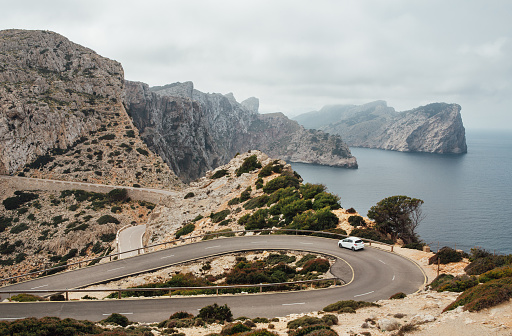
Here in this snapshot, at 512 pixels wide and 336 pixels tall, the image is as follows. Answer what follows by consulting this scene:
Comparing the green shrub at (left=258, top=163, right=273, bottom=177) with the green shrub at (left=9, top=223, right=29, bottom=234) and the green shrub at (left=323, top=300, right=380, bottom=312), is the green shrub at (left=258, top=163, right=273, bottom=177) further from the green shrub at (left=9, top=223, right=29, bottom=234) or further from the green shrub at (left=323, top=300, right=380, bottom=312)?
the green shrub at (left=9, top=223, right=29, bottom=234)

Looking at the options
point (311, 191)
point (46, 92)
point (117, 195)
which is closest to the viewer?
point (311, 191)

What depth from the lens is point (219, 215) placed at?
4266 cm

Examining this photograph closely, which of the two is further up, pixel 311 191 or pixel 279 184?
pixel 279 184

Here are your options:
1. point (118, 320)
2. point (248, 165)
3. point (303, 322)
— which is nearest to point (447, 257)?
point (303, 322)

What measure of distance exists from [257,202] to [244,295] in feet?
79.8

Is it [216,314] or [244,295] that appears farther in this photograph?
[244,295]

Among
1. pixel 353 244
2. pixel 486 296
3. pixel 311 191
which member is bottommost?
pixel 353 244

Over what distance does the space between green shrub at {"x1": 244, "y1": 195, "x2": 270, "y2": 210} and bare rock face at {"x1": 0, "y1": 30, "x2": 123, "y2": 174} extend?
57129 mm

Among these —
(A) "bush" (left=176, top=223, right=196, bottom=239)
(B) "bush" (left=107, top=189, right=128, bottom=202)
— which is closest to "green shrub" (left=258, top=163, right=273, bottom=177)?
(A) "bush" (left=176, top=223, right=196, bottom=239)

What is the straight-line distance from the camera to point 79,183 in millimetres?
67812

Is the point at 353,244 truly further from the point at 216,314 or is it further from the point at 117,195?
the point at 117,195

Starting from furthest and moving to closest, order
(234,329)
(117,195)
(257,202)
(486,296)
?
(117,195), (257,202), (234,329), (486,296)

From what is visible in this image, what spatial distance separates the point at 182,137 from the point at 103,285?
133m

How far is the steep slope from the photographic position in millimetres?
72312
